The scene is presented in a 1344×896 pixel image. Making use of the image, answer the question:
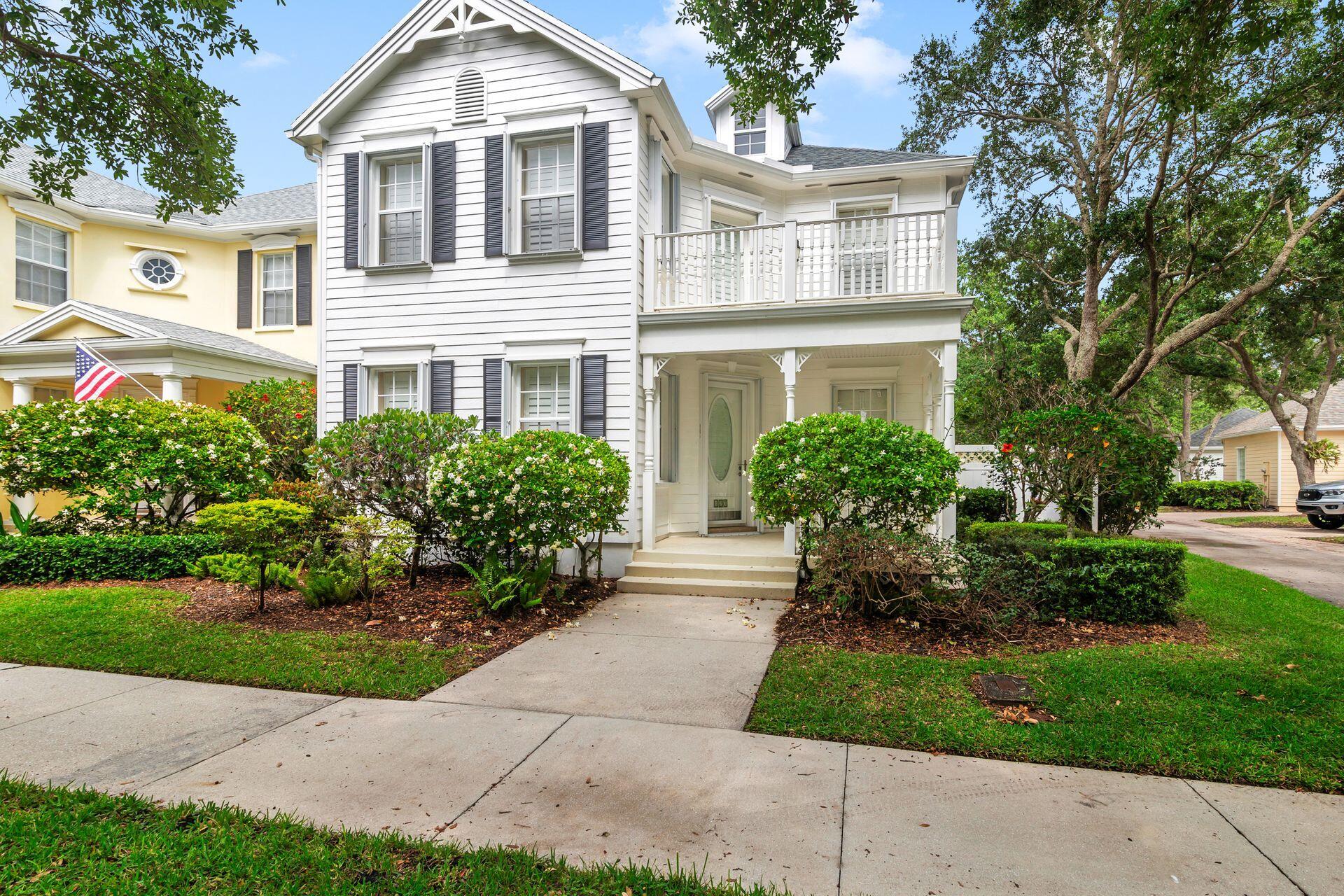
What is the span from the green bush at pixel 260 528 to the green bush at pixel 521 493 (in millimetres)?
1644

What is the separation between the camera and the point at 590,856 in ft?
9.04

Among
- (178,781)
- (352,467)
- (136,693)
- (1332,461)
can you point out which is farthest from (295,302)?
(1332,461)

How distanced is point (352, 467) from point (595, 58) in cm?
602

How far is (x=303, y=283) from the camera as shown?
1366 centimetres

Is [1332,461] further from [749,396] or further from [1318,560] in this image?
[749,396]

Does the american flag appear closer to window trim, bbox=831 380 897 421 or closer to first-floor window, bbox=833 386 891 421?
window trim, bbox=831 380 897 421

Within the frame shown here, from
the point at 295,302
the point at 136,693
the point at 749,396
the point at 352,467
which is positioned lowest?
the point at 136,693

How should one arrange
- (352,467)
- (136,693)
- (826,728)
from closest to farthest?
(826,728) < (136,693) < (352,467)

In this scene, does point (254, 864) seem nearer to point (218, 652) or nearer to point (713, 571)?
point (218, 652)

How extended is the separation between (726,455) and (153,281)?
41.2ft

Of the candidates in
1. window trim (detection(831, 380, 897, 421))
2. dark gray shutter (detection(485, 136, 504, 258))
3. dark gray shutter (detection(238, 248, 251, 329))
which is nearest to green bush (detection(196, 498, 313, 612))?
dark gray shutter (detection(485, 136, 504, 258))

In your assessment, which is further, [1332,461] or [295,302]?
[1332,461]

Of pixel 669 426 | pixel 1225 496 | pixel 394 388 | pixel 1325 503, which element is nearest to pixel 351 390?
pixel 394 388

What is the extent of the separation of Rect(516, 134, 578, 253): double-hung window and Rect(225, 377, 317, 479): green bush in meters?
4.88
